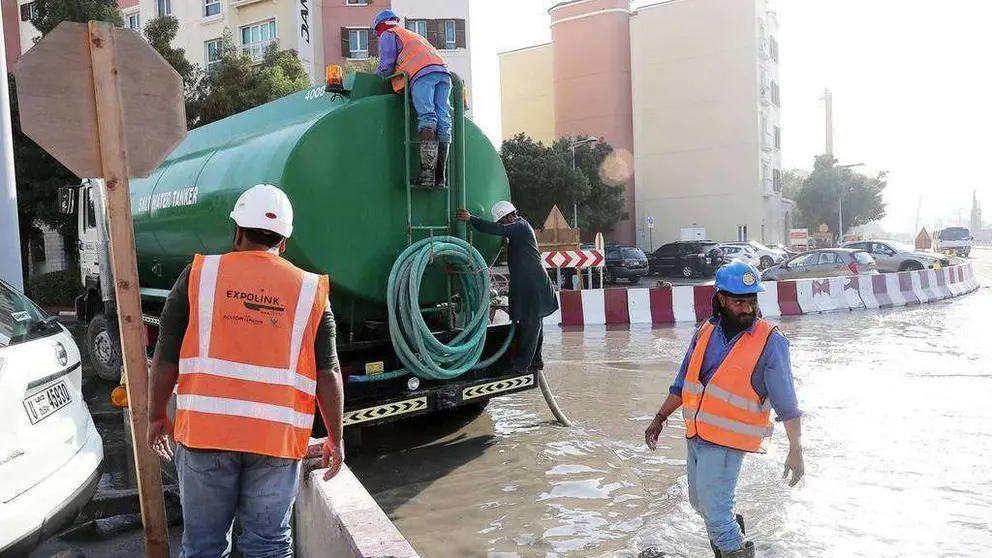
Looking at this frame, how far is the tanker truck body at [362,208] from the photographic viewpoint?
5262 mm

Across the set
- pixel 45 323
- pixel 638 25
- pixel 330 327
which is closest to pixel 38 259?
pixel 45 323

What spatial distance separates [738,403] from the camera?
3.27 m

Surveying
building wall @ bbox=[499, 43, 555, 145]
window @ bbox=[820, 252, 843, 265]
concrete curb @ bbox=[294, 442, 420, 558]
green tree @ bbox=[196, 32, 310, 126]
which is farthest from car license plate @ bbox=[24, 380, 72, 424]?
building wall @ bbox=[499, 43, 555, 145]

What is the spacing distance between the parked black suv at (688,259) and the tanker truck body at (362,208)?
22799 mm

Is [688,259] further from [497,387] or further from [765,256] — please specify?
[497,387]

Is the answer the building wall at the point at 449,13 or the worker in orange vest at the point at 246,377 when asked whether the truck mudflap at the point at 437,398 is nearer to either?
the worker in orange vest at the point at 246,377

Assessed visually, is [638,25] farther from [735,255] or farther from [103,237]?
[103,237]

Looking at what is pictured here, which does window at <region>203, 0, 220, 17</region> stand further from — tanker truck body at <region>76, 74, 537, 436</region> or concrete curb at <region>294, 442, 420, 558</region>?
concrete curb at <region>294, 442, 420, 558</region>

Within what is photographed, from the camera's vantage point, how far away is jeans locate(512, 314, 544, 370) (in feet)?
20.2

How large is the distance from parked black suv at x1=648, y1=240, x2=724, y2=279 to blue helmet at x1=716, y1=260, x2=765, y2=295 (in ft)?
81.6

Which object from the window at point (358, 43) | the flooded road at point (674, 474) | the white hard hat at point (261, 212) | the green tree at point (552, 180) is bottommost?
the flooded road at point (674, 474)

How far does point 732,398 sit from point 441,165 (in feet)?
10.5

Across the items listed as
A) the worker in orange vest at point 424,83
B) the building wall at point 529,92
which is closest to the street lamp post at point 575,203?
the building wall at point 529,92

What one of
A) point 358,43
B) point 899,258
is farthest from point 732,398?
point 358,43
